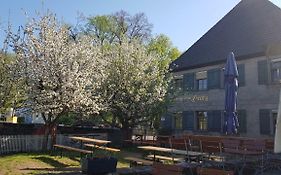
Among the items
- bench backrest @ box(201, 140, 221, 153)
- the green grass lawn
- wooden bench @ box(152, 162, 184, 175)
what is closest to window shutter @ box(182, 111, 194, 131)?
the green grass lawn

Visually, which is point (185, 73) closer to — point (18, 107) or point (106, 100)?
point (106, 100)

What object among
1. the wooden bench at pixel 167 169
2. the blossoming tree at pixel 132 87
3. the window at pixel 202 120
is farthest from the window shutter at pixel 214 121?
the wooden bench at pixel 167 169

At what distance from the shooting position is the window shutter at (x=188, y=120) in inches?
1052

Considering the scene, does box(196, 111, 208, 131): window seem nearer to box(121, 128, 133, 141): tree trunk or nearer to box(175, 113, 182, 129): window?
box(175, 113, 182, 129): window

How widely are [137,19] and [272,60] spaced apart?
24657 millimetres

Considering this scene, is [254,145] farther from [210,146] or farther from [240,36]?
[240,36]

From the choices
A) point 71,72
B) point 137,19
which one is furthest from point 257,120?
point 137,19

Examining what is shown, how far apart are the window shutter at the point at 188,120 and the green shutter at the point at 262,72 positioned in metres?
6.19

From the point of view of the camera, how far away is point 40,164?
46.0 feet

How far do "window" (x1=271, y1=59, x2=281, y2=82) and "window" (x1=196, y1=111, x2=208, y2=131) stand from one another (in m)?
5.79

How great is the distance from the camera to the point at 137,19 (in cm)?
4412

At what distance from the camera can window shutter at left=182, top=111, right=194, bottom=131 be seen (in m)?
26.7

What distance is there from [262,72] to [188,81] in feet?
21.4

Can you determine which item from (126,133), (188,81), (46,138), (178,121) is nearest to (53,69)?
(46,138)
